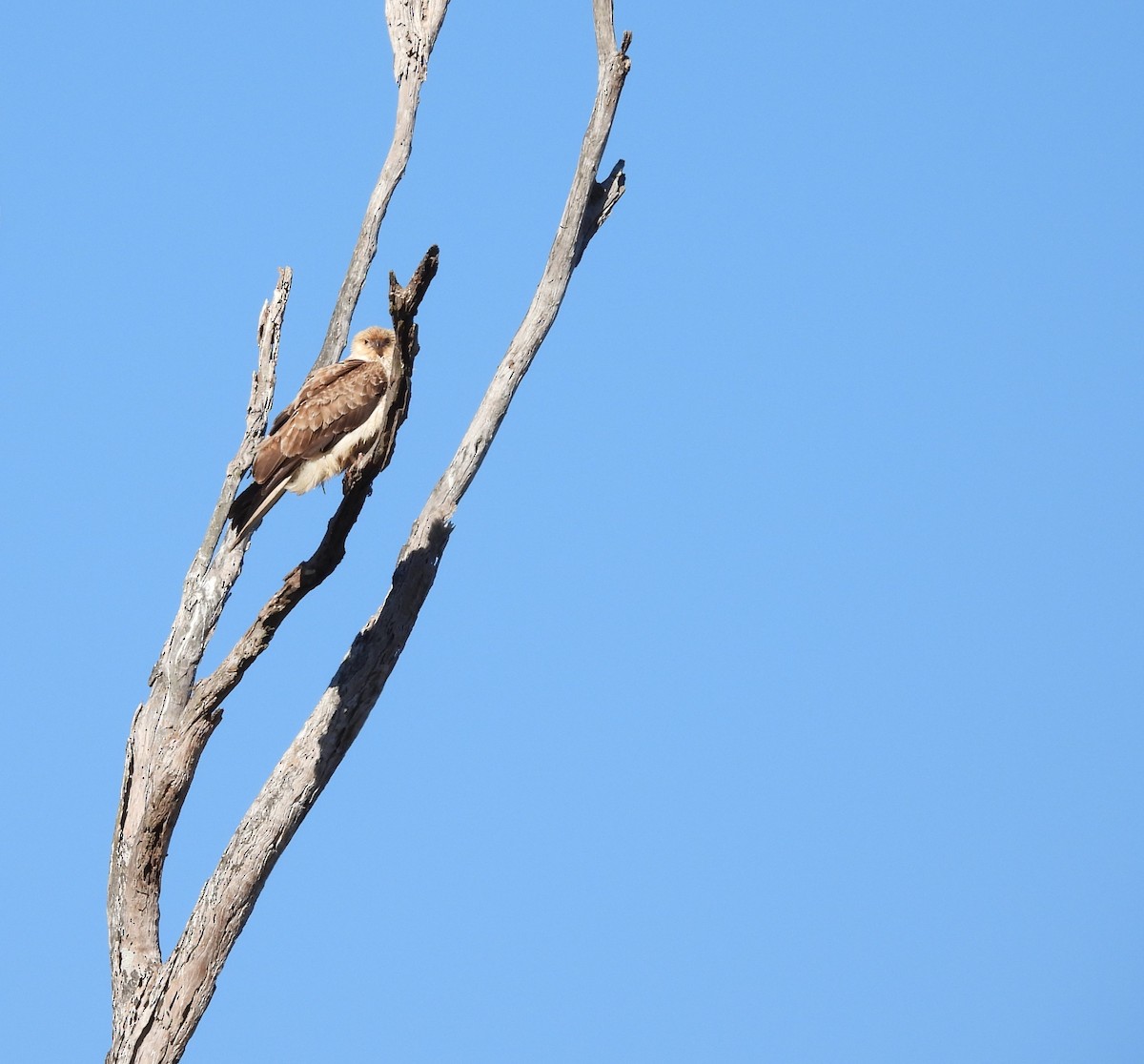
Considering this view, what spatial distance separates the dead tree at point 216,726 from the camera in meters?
9.81

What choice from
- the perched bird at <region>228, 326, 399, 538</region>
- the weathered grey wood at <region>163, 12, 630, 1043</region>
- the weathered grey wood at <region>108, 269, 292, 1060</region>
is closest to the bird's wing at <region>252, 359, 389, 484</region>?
the perched bird at <region>228, 326, 399, 538</region>

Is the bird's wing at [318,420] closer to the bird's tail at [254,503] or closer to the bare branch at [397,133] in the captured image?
the bird's tail at [254,503]

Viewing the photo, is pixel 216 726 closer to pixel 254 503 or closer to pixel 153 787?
pixel 153 787

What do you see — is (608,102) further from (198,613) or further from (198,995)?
(198,995)

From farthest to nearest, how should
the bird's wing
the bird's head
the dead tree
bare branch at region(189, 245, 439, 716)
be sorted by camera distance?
the bird's head
the bird's wing
the dead tree
bare branch at region(189, 245, 439, 716)

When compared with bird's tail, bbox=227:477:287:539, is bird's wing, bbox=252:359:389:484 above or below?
above

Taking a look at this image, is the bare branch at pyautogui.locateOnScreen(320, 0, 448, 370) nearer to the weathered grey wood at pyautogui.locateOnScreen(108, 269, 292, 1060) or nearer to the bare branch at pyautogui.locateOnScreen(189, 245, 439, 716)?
the weathered grey wood at pyautogui.locateOnScreen(108, 269, 292, 1060)

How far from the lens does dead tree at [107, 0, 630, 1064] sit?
9.81m

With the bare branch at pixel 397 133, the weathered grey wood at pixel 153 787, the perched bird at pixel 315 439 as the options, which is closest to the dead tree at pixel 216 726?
the weathered grey wood at pixel 153 787

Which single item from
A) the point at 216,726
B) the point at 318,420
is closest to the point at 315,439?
the point at 318,420

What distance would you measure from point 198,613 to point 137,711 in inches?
30.0

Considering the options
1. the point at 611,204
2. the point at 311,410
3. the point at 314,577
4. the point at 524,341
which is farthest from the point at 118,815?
the point at 611,204

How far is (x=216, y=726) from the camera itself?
1020 cm

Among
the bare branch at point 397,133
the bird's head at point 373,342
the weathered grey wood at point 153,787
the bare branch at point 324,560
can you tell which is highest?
the bare branch at point 397,133
